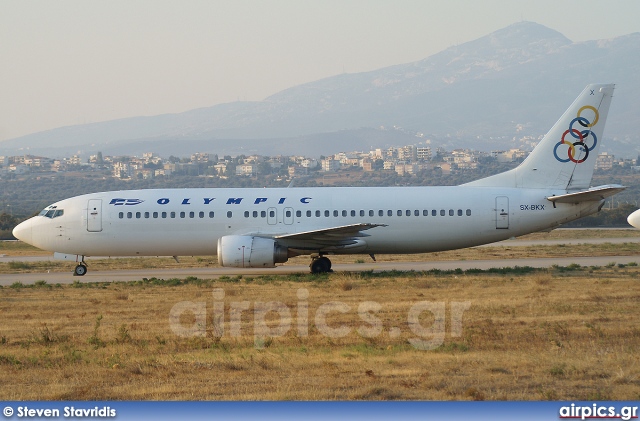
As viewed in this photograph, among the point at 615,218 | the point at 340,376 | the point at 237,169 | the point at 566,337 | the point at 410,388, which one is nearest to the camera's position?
the point at 410,388

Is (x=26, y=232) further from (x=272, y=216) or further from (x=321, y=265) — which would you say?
(x=321, y=265)

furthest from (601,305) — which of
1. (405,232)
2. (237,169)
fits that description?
(237,169)

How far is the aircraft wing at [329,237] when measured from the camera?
96.2ft

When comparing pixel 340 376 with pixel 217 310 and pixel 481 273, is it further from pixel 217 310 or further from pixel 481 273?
pixel 481 273

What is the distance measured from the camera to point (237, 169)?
188250 millimetres

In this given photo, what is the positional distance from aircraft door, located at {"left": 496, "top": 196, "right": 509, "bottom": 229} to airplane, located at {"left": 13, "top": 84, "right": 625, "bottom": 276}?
34mm

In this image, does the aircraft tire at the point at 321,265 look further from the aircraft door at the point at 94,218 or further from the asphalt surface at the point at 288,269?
the aircraft door at the point at 94,218

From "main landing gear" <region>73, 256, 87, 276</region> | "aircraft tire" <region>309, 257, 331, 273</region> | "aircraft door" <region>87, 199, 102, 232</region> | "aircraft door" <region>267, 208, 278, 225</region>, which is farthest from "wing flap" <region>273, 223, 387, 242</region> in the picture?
"main landing gear" <region>73, 256, 87, 276</region>

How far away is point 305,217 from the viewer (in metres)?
31.1

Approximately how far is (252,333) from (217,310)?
12.0 ft

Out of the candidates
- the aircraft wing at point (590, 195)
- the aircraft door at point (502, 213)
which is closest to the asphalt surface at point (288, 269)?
the aircraft door at point (502, 213)

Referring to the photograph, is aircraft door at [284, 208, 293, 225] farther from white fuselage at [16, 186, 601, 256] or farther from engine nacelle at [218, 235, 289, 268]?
engine nacelle at [218, 235, 289, 268]

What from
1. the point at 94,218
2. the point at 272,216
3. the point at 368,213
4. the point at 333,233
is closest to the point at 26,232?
the point at 94,218

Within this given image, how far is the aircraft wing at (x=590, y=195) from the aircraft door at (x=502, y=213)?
4.74 feet
